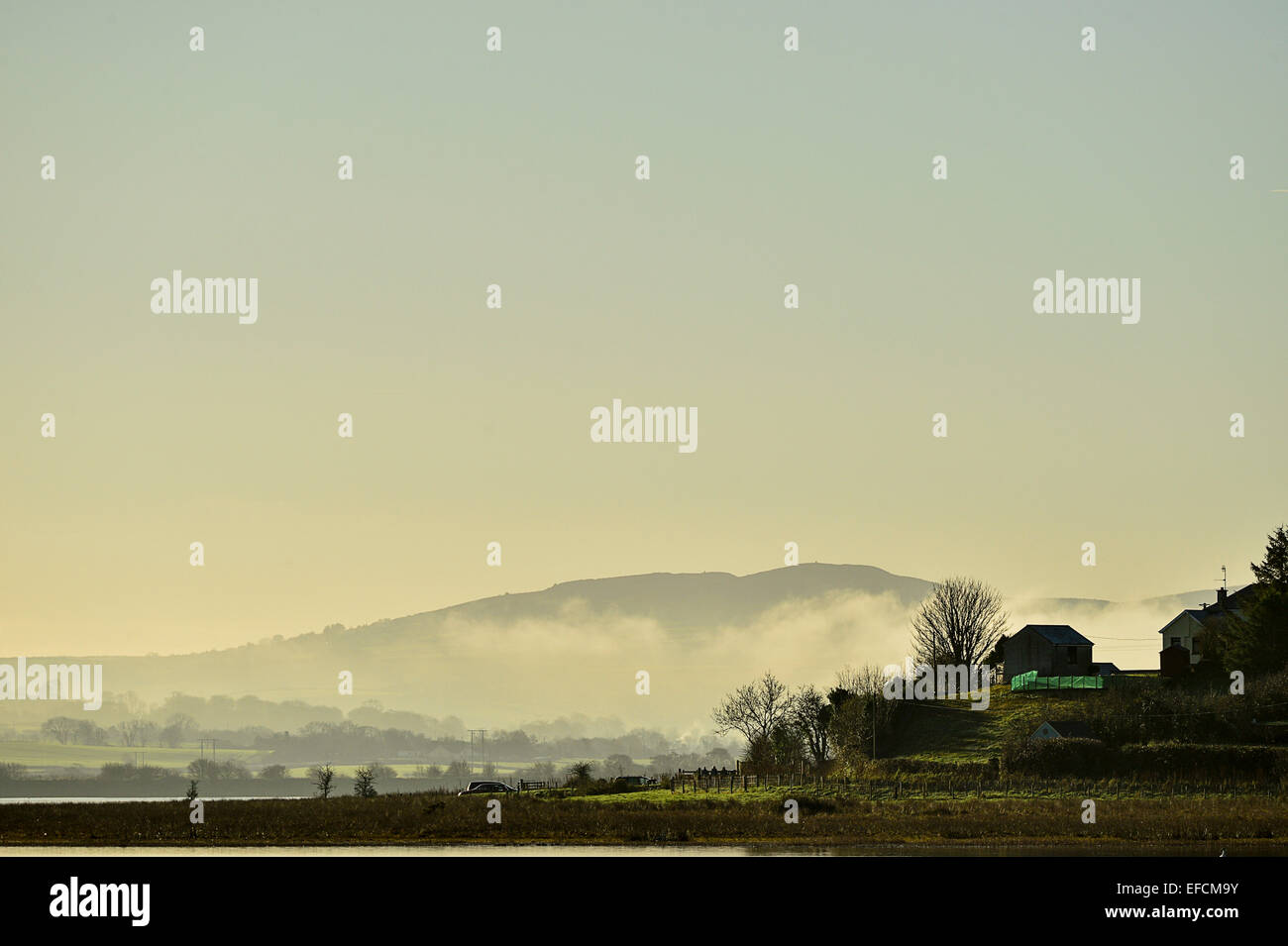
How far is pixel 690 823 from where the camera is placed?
228 feet

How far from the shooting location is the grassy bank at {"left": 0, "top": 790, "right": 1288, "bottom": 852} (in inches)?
2490

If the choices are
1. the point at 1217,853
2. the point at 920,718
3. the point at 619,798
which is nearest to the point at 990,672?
the point at 920,718

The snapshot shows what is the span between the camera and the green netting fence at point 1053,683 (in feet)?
391

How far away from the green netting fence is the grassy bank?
40864mm

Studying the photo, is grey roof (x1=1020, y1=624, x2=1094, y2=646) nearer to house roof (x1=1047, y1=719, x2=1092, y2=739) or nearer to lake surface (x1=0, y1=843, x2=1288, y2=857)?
house roof (x1=1047, y1=719, x2=1092, y2=739)

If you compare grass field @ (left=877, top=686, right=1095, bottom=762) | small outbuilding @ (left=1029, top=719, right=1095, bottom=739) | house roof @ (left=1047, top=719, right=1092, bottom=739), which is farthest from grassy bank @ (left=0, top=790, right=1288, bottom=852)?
grass field @ (left=877, top=686, right=1095, bottom=762)

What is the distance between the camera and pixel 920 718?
112375mm

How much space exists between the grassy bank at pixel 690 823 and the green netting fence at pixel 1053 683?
40.9m

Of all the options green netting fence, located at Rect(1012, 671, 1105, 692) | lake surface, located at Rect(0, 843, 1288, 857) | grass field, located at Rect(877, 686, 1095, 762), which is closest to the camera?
lake surface, located at Rect(0, 843, 1288, 857)

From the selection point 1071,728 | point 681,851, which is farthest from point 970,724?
point 681,851

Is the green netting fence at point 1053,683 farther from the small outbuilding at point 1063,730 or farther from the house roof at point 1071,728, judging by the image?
the small outbuilding at point 1063,730

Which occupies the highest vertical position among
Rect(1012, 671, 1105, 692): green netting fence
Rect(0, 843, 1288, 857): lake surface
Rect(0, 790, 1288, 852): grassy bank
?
Rect(1012, 671, 1105, 692): green netting fence
